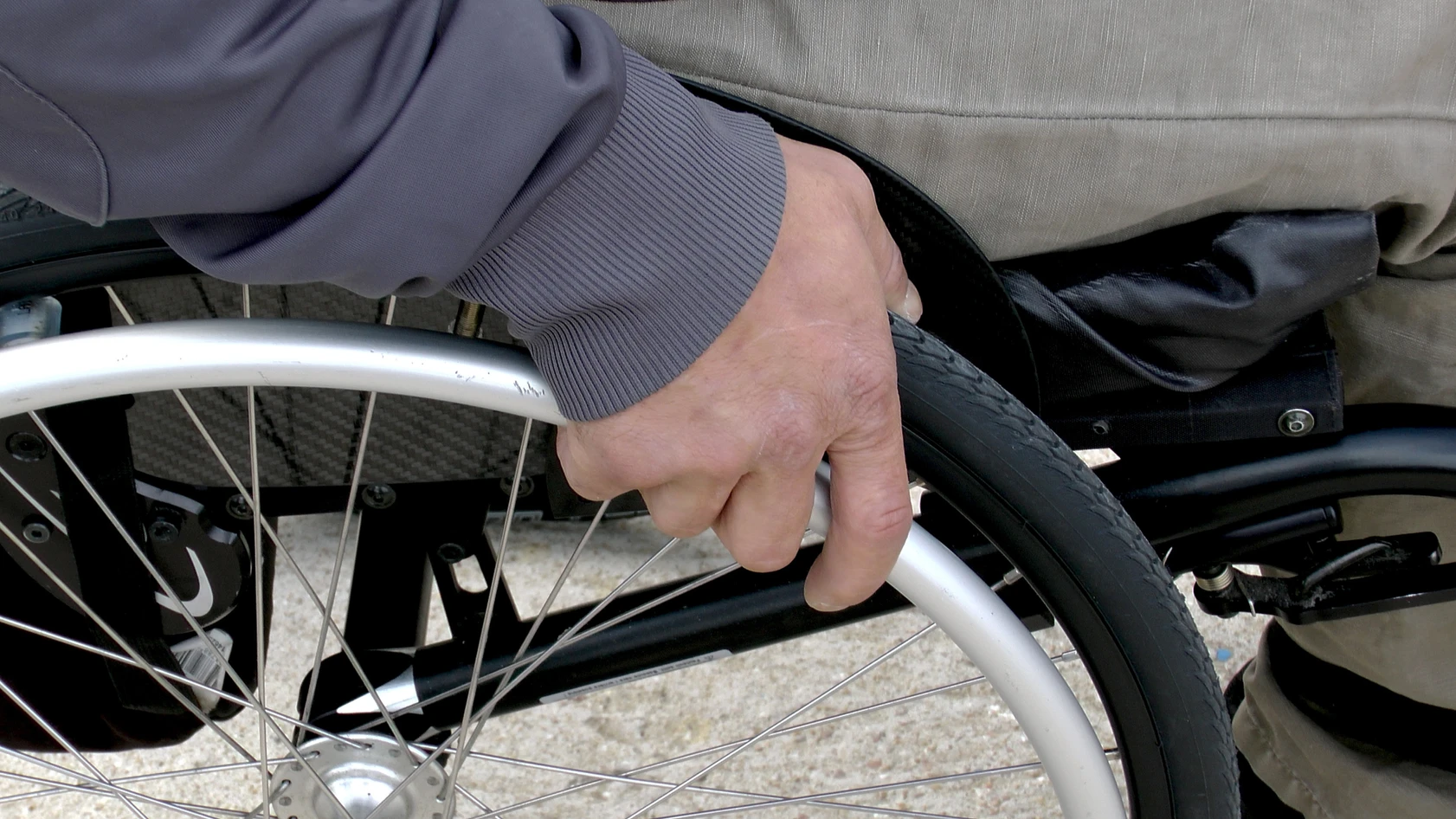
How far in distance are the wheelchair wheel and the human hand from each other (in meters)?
0.05

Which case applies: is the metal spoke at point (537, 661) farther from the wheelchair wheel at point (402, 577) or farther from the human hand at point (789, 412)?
the human hand at point (789, 412)

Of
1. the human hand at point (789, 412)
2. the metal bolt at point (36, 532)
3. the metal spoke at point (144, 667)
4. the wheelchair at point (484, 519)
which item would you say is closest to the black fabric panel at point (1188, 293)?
the wheelchair at point (484, 519)

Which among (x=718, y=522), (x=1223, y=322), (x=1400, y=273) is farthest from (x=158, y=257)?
(x=1400, y=273)

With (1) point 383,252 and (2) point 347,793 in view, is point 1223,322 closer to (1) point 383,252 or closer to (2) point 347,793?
(1) point 383,252

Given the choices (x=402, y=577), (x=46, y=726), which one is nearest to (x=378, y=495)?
(x=402, y=577)

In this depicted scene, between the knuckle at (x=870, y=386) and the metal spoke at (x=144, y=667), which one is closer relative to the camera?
the knuckle at (x=870, y=386)

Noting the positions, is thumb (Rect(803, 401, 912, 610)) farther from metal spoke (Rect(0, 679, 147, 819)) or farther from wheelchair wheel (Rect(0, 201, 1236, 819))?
metal spoke (Rect(0, 679, 147, 819))

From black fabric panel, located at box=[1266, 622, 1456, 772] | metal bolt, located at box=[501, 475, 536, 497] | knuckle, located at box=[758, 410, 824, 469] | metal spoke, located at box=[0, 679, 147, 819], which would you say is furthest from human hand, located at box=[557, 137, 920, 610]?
black fabric panel, located at box=[1266, 622, 1456, 772]

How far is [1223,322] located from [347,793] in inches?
28.8

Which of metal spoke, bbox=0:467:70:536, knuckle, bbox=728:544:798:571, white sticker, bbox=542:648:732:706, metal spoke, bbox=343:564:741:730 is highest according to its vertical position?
knuckle, bbox=728:544:798:571

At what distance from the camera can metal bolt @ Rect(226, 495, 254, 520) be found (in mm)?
925

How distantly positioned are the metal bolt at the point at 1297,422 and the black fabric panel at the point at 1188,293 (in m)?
0.05

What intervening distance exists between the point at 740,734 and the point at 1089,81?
3.27 feet

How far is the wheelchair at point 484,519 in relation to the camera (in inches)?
25.0
